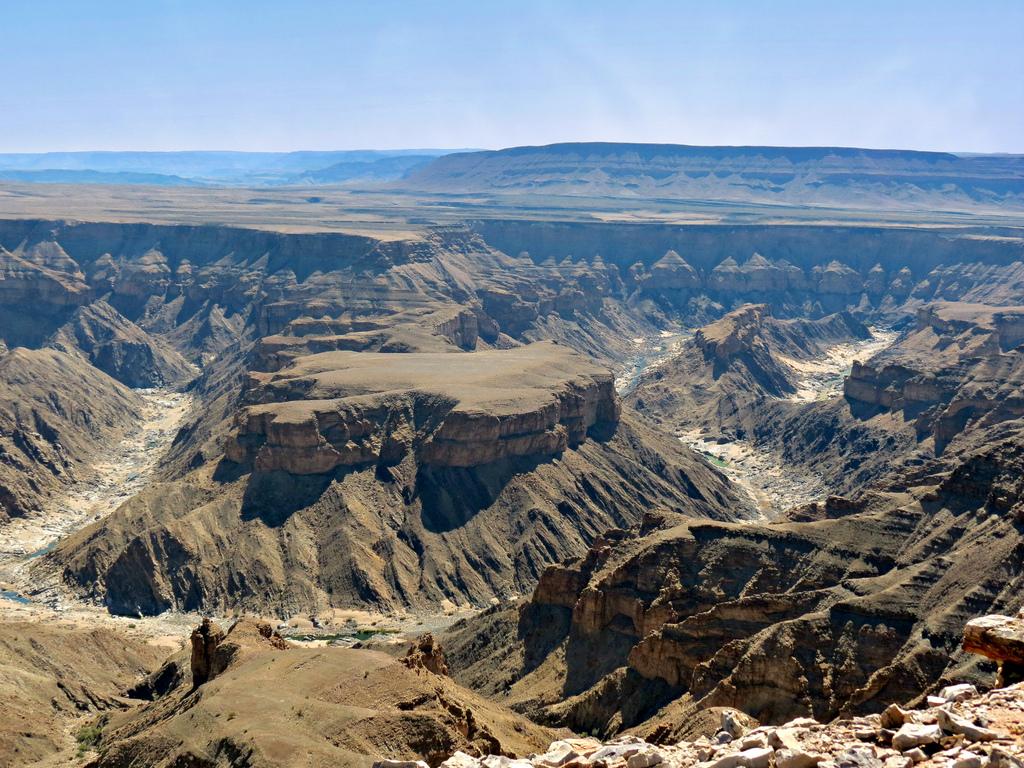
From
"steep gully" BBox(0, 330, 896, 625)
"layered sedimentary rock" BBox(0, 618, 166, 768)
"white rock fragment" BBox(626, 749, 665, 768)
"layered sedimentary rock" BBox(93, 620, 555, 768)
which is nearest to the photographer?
"white rock fragment" BBox(626, 749, 665, 768)

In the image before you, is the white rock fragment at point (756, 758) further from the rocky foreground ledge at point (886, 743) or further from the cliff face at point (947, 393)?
the cliff face at point (947, 393)

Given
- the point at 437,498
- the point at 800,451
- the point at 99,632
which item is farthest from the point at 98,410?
the point at 800,451

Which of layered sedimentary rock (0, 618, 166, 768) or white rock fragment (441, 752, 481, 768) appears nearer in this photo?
white rock fragment (441, 752, 481, 768)

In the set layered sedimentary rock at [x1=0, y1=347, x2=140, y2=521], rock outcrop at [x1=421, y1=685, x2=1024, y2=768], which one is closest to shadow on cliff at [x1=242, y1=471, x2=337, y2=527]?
layered sedimentary rock at [x1=0, y1=347, x2=140, y2=521]

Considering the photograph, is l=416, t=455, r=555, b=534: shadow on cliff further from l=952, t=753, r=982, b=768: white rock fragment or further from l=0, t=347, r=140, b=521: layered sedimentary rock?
l=952, t=753, r=982, b=768: white rock fragment

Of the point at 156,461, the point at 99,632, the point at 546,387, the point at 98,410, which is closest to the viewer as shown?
the point at 99,632

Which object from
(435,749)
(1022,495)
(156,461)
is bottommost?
(156,461)

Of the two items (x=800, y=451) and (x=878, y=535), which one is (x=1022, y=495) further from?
(x=800, y=451)
